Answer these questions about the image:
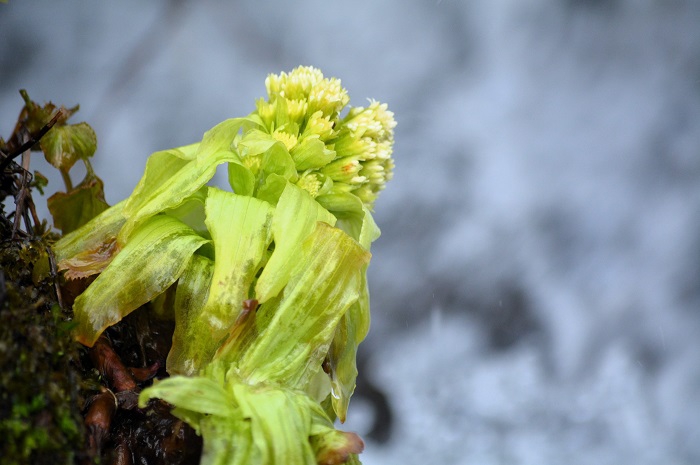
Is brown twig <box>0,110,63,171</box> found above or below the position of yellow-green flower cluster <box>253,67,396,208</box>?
below

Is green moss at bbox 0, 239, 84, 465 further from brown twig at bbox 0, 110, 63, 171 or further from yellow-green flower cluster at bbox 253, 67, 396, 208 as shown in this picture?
yellow-green flower cluster at bbox 253, 67, 396, 208

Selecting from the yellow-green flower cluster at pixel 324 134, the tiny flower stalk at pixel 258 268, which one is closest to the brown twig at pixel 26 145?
the tiny flower stalk at pixel 258 268

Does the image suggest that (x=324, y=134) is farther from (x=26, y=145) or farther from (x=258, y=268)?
(x=26, y=145)

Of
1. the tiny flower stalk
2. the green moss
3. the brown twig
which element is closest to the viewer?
the green moss

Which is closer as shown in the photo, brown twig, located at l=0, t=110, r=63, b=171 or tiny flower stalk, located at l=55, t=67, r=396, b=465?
tiny flower stalk, located at l=55, t=67, r=396, b=465

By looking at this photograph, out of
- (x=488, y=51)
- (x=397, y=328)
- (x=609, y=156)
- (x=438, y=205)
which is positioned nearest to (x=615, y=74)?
(x=609, y=156)

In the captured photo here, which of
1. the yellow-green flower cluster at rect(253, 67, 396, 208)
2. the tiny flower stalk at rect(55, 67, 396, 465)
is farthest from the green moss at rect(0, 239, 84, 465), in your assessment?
the yellow-green flower cluster at rect(253, 67, 396, 208)

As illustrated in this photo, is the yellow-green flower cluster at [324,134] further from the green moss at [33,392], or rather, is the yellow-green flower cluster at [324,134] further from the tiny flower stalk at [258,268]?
the green moss at [33,392]

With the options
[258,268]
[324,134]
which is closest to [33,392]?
[258,268]
